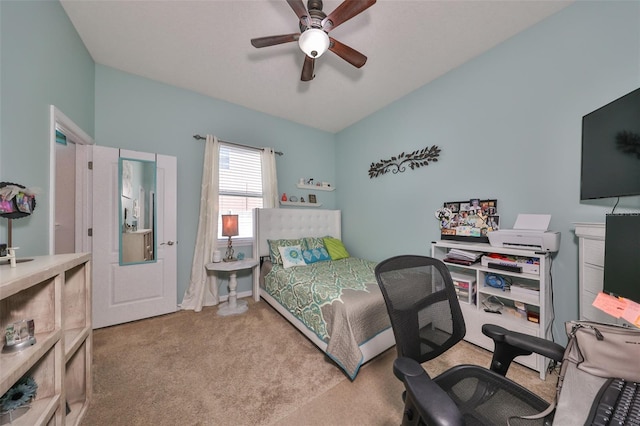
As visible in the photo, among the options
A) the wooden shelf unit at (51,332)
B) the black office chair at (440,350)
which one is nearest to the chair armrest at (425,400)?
the black office chair at (440,350)

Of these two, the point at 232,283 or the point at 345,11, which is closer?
the point at 345,11

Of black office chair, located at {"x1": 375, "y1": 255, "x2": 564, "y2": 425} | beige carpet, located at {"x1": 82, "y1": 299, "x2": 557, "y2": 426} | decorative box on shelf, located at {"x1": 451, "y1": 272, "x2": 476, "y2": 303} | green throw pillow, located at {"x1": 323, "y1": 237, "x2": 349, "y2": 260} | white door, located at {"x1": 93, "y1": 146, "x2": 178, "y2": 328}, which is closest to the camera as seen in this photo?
black office chair, located at {"x1": 375, "y1": 255, "x2": 564, "y2": 425}

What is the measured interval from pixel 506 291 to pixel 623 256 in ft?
3.28

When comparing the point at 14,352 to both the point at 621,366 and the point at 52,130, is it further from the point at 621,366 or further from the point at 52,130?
the point at 621,366

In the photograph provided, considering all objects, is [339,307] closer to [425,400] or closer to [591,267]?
[425,400]

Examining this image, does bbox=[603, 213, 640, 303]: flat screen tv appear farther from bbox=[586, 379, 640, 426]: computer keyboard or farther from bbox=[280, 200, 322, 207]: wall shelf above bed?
bbox=[280, 200, 322, 207]: wall shelf above bed

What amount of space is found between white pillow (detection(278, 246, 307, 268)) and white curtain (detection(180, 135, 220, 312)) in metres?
0.97

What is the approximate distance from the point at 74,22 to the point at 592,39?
4.37 metres

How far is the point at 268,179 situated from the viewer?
11.4ft

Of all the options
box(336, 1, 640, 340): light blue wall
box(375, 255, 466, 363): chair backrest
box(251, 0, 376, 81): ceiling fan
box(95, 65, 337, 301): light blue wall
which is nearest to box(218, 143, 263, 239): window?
box(95, 65, 337, 301): light blue wall

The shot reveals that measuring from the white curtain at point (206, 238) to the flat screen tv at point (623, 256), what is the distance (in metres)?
3.52

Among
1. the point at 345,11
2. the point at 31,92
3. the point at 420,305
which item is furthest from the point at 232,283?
the point at 345,11

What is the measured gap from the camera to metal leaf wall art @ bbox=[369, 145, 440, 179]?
2.72 m

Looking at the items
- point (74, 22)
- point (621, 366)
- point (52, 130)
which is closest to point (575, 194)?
point (621, 366)
